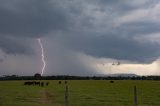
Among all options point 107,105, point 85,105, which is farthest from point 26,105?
point 107,105

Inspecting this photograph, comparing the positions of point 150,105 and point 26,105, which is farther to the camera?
point 150,105

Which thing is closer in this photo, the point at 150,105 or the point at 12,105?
the point at 12,105

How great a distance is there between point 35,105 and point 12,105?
2176mm

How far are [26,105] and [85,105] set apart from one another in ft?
17.6

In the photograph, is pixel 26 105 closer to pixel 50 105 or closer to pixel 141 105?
pixel 50 105

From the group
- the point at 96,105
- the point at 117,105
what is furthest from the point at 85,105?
the point at 117,105

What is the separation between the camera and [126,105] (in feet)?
110

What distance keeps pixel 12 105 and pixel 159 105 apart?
1404 cm

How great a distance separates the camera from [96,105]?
32.5 metres

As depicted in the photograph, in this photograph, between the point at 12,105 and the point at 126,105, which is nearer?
the point at 12,105

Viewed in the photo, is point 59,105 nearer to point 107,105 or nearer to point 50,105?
point 50,105

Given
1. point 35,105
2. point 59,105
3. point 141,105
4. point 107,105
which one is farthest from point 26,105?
point 141,105

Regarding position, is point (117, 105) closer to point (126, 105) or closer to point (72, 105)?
point (126, 105)

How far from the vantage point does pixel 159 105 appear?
34.2 meters
